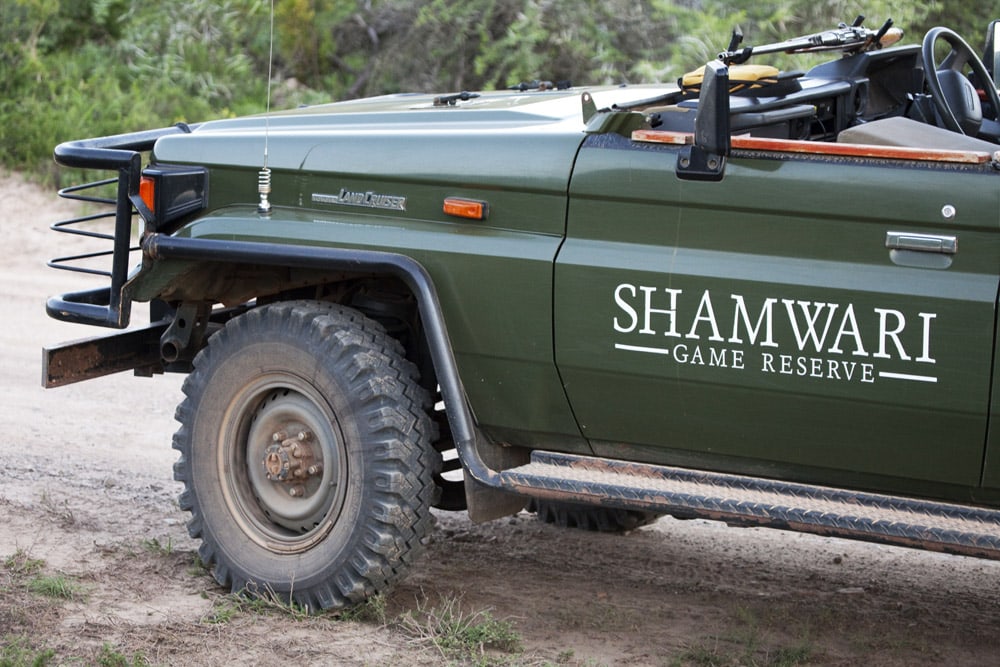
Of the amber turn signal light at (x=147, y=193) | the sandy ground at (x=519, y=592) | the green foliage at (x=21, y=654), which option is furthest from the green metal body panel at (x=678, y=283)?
the green foliage at (x=21, y=654)

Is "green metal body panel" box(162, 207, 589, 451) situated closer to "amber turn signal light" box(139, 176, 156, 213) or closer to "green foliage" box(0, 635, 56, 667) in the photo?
"amber turn signal light" box(139, 176, 156, 213)

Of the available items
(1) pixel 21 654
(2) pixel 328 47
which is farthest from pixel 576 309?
(2) pixel 328 47

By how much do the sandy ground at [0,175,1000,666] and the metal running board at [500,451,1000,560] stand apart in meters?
0.53

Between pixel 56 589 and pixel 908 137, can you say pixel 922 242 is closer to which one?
pixel 908 137

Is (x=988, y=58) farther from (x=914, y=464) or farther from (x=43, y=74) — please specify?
(x=43, y=74)

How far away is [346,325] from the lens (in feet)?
13.2

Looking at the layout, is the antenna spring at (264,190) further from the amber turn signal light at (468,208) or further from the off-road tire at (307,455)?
the amber turn signal light at (468,208)

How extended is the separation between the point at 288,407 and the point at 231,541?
48cm

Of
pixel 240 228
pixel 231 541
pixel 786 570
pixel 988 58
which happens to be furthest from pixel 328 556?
pixel 988 58

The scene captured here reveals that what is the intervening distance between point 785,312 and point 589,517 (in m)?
1.93

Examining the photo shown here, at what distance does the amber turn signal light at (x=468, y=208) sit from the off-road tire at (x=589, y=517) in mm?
1579

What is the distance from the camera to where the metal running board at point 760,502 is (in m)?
3.22

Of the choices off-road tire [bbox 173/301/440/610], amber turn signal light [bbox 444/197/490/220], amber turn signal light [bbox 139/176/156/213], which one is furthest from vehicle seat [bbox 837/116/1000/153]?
amber turn signal light [bbox 139/176/156/213]

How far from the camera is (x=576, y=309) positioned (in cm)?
361
